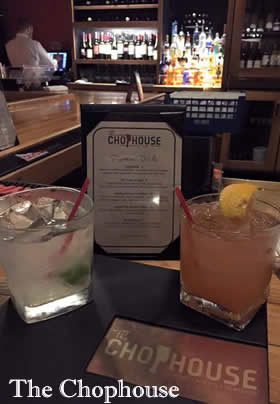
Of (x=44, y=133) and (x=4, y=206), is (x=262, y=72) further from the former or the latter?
(x=4, y=206)

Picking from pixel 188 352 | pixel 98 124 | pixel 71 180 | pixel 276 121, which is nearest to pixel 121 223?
pixel 98 124

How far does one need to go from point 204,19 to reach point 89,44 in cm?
165

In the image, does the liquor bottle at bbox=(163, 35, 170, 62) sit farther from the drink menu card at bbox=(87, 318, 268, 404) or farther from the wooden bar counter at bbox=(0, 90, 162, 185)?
the drink menu card at bbox=(87, 318, 268, 404)

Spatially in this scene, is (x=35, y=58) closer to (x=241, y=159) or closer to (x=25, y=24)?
(x=25, y=24)

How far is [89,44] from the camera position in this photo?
16.6 feet

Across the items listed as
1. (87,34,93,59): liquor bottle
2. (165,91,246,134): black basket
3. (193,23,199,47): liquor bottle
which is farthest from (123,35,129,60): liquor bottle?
(165,91,246,134): black basket

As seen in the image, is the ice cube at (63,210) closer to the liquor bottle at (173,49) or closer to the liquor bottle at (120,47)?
the liquor bottle at (173,49)

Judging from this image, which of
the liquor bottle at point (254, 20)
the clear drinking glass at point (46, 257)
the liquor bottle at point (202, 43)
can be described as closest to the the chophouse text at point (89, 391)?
the clear drinking glass at point (46, 257)

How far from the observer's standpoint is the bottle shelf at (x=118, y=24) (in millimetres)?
4570

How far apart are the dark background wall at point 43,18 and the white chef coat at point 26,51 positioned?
1.02 metres

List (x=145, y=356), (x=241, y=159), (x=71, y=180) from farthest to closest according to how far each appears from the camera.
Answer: (x=241, y=159)
(x=71, y=180)
(x=145, y=356)

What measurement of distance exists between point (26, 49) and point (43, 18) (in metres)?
1.49

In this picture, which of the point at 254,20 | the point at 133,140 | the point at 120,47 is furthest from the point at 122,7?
the point at 133,140

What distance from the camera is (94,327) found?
0.53 m
